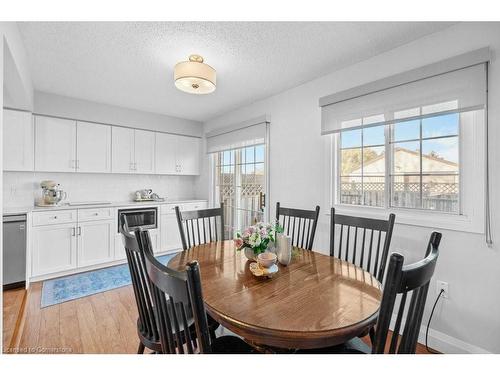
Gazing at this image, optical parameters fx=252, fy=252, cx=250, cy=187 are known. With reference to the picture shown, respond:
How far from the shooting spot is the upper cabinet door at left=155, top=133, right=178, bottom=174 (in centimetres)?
444

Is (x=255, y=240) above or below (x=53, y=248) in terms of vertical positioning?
above

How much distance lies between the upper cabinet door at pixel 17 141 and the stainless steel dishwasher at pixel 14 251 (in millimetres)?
705

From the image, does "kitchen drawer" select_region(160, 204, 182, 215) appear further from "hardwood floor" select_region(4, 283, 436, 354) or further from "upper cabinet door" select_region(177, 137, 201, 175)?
"hardwood floor" select_region(4, 283, 436, 354)

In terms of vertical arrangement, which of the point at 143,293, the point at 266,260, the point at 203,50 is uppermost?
the point at 203,50

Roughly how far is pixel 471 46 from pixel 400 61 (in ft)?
1.56

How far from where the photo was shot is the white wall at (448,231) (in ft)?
5.65

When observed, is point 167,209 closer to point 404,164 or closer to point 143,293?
point 143,293

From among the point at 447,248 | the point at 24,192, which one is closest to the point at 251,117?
the point at 447,248

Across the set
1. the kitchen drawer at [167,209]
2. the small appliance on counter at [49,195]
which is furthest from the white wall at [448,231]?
the small appliance on counter at [49,195]

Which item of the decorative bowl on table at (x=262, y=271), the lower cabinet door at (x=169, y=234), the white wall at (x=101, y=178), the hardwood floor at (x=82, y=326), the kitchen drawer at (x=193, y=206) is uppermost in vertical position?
the white wall at (x=101, y=178)

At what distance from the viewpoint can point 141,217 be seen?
395 cm

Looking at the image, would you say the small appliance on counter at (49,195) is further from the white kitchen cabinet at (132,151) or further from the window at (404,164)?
the window at (404,164)

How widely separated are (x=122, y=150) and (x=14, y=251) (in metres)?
1.88

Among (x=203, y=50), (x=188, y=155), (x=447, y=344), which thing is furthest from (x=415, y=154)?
(x=188, y=155)
